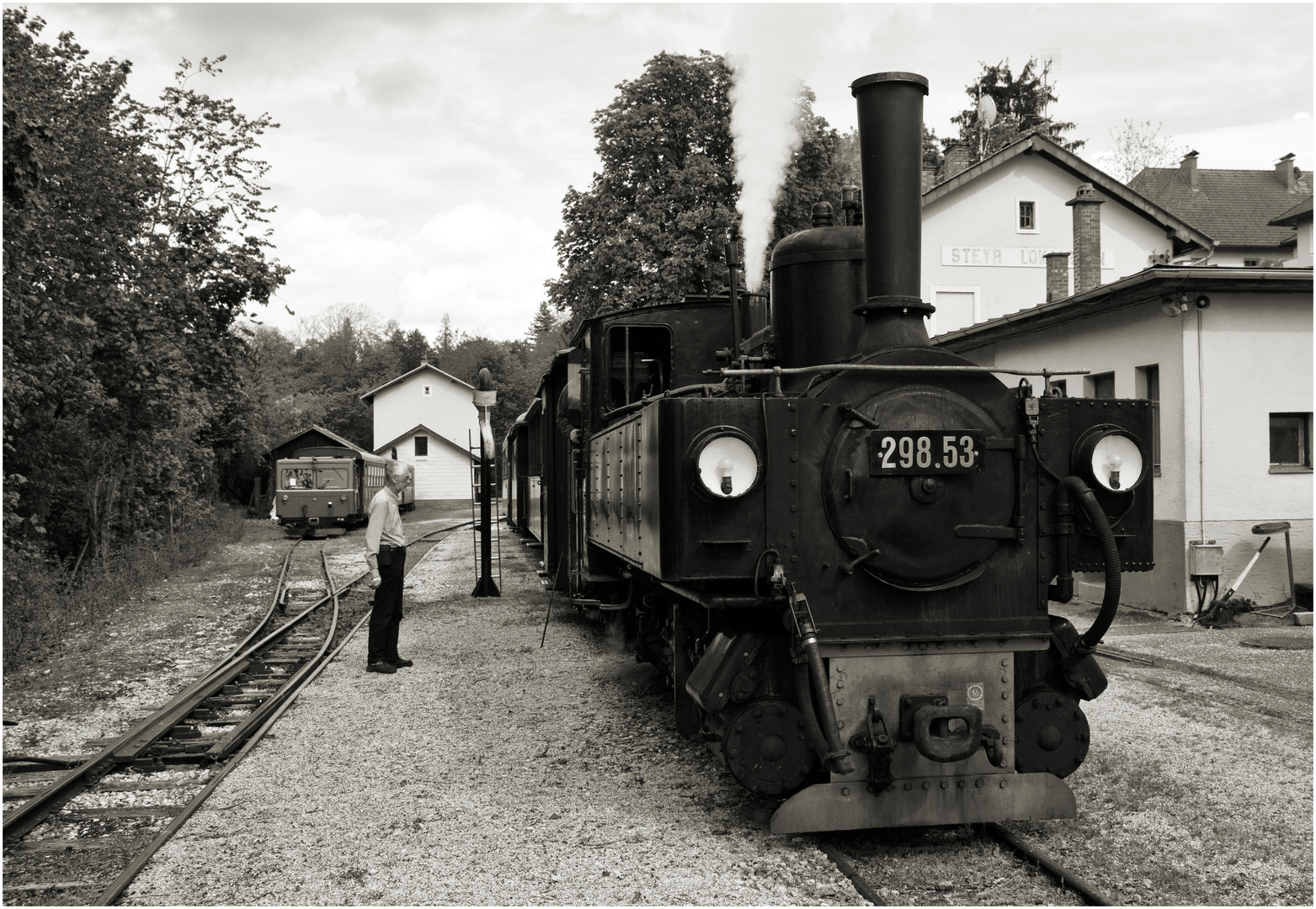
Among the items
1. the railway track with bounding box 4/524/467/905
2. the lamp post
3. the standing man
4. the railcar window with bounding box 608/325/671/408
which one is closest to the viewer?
the railway track with bounding box 4/524/467/905

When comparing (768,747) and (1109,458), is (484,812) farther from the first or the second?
(1109,458)

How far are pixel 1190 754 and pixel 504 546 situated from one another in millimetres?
19056

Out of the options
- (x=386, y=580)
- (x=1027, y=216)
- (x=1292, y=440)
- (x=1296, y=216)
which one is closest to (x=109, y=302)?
(x=386, y=580)

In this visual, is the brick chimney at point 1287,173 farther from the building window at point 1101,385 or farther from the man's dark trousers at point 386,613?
the man's dark trousers at point 386,613

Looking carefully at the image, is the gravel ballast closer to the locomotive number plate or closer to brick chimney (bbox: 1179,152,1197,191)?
the locomotive number plate

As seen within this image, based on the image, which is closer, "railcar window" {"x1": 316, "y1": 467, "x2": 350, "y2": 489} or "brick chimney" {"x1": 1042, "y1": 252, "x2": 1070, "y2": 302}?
"brick chimney" {"x1": 1042, "y1": 252, "x2": 1070, "y2": 302}

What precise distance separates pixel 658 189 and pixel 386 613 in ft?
59.3

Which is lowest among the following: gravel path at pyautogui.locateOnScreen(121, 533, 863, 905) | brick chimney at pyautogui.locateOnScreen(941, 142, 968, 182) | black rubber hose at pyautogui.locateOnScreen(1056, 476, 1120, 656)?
gravel path at pyautogui.locateOnScreen(121, 533, 863, 905)

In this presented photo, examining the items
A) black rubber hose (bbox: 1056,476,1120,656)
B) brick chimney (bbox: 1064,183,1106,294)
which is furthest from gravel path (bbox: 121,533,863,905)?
brick chimney (bbox: 1064,183,1106,294)

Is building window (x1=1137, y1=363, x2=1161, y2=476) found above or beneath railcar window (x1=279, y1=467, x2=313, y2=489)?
above

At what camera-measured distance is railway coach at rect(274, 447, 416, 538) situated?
26.7m

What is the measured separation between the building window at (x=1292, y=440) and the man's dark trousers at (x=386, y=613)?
915 centimetres

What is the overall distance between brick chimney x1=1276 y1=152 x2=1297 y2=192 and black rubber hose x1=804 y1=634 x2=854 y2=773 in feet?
122

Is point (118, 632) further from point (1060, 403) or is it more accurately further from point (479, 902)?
point (1060, 403)
